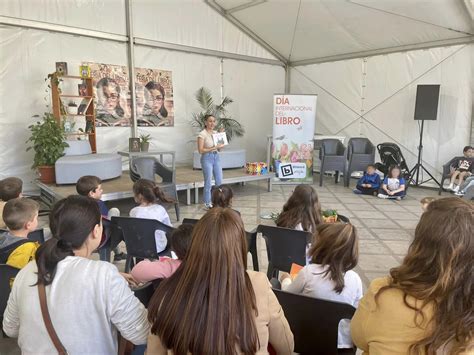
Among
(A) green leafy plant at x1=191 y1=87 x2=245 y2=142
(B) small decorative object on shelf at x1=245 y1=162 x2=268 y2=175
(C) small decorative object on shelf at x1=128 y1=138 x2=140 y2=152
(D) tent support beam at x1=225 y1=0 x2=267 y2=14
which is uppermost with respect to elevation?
(D) tent support beam at x1=225 y1=0 x2=267 y2=14

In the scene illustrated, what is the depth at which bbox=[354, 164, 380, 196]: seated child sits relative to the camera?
6.53m

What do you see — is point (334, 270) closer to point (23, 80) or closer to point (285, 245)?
point (285, 245)

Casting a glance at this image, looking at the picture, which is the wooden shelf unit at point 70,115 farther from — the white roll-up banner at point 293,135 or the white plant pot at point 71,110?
the white roll-up banner at point 293,135

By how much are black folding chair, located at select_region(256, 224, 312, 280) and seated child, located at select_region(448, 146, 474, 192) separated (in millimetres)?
5095

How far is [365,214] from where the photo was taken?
525cm

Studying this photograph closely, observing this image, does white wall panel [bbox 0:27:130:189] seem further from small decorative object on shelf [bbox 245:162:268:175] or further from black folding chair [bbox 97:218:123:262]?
black folding chair [bbox 97:218:123:262]

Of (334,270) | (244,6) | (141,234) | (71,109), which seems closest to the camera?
(334,270)

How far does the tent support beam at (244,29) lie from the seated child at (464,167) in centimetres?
513

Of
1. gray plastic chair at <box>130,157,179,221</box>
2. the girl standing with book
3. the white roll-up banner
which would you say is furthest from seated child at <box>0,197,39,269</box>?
the white roll-up banner

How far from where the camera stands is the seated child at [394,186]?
6250 mm

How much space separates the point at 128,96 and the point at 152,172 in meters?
2.75

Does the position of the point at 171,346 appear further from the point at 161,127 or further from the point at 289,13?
the point at 289,13

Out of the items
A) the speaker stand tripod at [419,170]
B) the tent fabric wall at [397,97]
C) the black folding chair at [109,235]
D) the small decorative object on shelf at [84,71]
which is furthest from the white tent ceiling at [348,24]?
the black folding chair at [109,235]

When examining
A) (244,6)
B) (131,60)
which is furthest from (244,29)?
(131,60)
